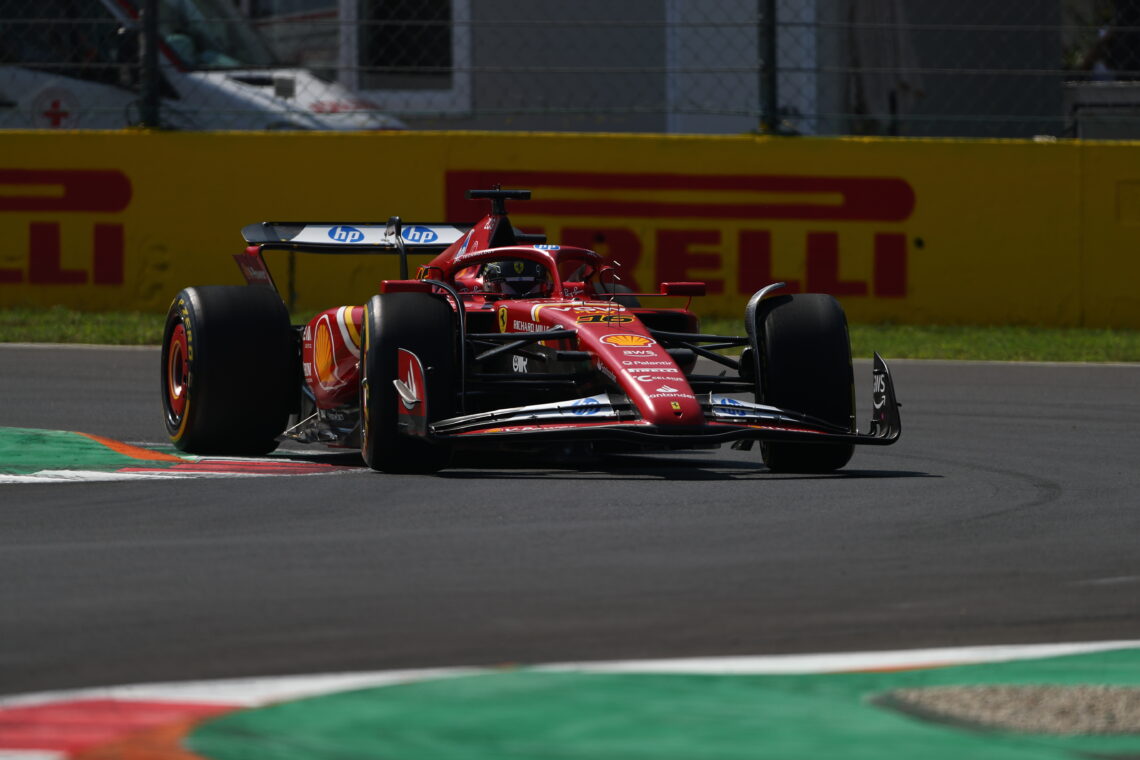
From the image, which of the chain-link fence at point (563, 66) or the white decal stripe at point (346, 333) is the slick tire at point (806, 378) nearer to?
the white decal stripe at point (346, 333)

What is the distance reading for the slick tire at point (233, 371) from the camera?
856 centimetres

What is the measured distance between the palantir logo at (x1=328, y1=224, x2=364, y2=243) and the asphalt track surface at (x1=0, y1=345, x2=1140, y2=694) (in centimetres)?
167

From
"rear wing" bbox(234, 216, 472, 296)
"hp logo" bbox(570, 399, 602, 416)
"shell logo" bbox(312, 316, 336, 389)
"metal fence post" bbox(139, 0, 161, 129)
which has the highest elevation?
"metal fence post" bbox(139, 0, 161, 129)

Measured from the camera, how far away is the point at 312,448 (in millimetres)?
9352

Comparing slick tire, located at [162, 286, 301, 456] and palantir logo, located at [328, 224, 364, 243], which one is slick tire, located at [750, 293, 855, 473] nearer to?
slick tire, located at [162, 286, 301, 456]

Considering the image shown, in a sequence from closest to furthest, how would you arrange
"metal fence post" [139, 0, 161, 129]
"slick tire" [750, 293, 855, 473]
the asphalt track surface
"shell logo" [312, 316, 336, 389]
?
1. the asphalt track surface
2. "slick tire" [750, 293, 855, 473]
3. "shell logo" [312, 316, 336, 389]
4. "metal fence post" [139, 0, 161, 129]

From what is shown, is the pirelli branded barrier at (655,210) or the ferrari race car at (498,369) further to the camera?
the pirelli branded barrier at (655,210)

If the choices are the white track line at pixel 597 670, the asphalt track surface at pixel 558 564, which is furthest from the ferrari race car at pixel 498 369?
the white track line at pixel 597 670

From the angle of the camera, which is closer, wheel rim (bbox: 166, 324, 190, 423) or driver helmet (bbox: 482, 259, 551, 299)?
driver helmet (bbox: 482, 259, 551, 299)

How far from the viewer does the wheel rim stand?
8.93 m

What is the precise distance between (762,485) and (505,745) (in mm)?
4024

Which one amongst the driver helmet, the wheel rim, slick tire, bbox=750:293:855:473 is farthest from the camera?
the wheel rim

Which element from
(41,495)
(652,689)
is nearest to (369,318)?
(41,495)

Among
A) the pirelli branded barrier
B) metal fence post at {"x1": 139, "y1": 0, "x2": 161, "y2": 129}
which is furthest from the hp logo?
metal fence post at {"x1": 139, "y1": 0, "x2": 161, "y2": 129}
